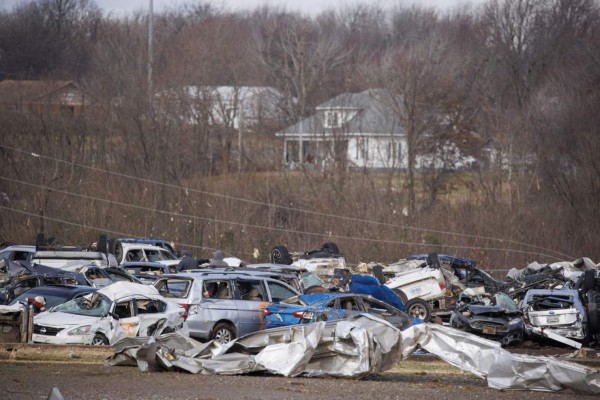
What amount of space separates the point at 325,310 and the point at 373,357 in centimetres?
452

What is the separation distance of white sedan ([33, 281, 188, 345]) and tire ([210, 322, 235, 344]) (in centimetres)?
68

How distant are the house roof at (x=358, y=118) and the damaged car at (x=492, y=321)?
4918cm

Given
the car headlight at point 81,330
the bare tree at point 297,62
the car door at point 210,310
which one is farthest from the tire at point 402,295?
the bare tree at point 297,62

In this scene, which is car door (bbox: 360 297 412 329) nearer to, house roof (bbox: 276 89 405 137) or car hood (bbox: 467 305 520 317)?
car hood (bbox: 467 305 520 317)

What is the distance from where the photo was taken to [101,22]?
107438 mm

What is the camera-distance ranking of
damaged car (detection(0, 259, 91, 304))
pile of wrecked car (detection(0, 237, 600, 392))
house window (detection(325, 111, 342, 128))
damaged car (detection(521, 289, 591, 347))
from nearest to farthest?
1. pile of wrecked car (detection(0, 237, 600, 392))
2. damaged car (detection(0, 259, 91, 304))
3. damaged car (detection(521, 289, 591, 347))
4. house window (detection(325, 111, 342, 128))

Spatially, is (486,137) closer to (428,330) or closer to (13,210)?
(13,210)

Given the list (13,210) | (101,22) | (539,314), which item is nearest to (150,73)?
(13,210)

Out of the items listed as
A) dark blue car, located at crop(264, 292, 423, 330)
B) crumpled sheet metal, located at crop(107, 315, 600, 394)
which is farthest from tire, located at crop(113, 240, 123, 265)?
crumpled sheet metal, located at crop(107, 315, 600, 394)

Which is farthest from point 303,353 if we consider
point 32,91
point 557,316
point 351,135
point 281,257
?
point 32,91

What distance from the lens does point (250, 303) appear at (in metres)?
23.1

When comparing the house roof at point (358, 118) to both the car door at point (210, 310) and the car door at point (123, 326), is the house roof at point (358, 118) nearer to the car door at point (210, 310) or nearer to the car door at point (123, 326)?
the car door at point (210, 310)

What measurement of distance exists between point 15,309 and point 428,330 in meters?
9.17

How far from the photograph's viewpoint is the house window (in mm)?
78456
